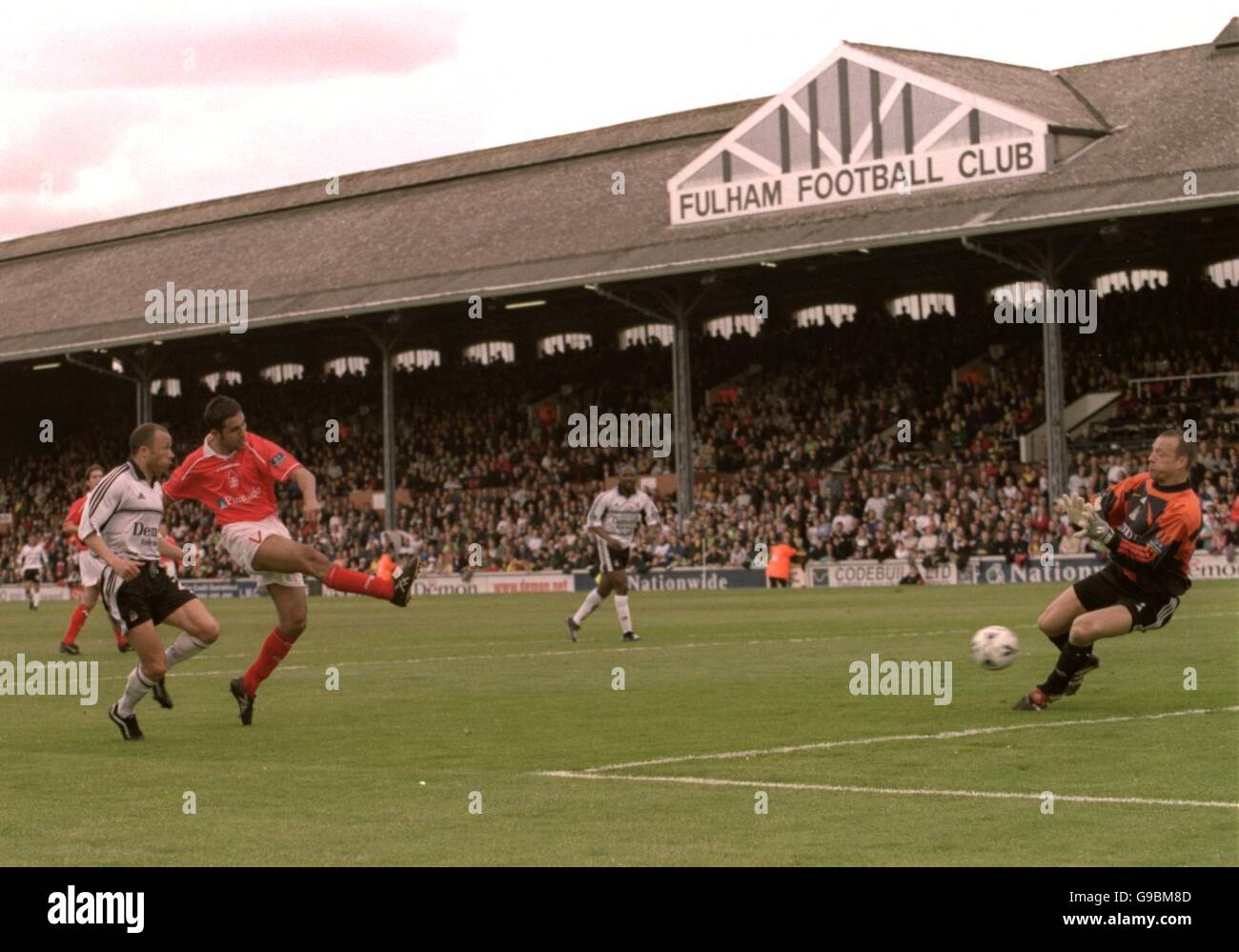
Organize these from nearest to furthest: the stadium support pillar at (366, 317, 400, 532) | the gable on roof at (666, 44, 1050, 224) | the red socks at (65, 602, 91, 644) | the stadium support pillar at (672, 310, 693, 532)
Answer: the red socks at (65, 602, 91, 644) < the gable on roof at (666, 44, 1050, 224) < the stadium support pillar at (672, 310, 693, 532) < the stadium support pillar at (366, 317, 400, 532)

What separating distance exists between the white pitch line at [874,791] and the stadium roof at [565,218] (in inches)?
1184

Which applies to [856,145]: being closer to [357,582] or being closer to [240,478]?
[240,478]

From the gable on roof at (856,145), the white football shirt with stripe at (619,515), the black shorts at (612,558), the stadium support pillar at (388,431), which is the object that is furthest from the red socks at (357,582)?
the stadium support pillar at (388,431)

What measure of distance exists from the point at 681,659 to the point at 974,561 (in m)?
22.7

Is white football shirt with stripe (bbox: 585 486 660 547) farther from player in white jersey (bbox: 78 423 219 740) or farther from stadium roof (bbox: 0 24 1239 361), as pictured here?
stadium roof (bbox: 0 24 1239 361)

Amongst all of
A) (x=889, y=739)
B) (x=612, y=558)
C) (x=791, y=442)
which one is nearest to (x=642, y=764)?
(x=889, y=739)

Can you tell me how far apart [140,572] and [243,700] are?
54.0 inches

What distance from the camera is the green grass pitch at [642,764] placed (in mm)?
8594

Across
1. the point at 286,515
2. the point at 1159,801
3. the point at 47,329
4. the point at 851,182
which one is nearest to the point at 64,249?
the point at 47,329

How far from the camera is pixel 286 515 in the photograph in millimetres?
63875

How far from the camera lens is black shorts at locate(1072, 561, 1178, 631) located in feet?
44.4

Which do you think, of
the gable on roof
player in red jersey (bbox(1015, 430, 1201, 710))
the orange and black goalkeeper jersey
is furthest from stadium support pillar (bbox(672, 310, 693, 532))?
the orange and black goalkeeper jersey

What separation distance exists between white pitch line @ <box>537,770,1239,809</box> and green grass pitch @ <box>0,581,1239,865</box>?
0.03 meters

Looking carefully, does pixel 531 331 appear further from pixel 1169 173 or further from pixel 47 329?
pixel 1169 173
